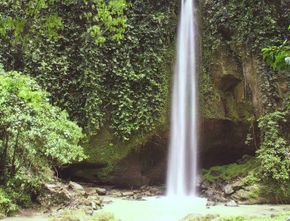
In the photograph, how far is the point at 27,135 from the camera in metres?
7.14

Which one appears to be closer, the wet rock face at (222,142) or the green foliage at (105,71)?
the green foliage at (105,71)

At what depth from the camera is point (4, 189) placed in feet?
24.3

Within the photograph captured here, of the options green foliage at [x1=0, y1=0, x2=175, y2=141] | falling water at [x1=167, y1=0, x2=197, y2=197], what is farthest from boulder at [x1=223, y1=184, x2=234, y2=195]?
green foliage at [x1=0, y1=0, x2=175, y2=141]

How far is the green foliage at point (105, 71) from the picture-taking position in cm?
1070

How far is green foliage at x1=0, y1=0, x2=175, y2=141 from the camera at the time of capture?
10.7 m

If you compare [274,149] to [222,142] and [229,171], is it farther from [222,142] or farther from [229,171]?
[222,142]

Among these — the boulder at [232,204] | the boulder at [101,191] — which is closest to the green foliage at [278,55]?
the boulder at [232,204]

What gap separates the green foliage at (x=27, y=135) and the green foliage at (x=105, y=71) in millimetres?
2385

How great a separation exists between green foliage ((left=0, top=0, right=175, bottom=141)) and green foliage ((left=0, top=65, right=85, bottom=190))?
2385mm

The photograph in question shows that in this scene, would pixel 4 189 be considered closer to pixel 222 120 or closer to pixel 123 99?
pixel 123 99

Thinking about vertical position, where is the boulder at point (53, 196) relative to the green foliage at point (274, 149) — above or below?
below

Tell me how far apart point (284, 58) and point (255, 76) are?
354 inches

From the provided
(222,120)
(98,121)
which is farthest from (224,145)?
(98,121)

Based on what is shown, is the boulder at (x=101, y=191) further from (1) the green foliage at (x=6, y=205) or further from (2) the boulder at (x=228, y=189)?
(2) the boulder at (x=228, y=189)
